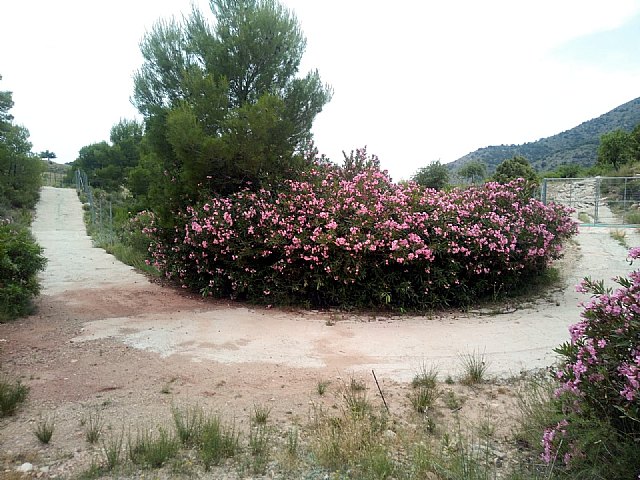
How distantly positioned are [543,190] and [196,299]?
33.5 feet

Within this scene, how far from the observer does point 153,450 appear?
2559 mm

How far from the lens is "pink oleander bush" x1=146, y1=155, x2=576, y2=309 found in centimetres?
641

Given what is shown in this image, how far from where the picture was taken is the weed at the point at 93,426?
2.81 meters

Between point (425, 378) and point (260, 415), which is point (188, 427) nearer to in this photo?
point (260, 415)

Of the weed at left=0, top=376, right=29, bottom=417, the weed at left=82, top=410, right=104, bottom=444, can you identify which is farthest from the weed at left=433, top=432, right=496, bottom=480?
the weed at left=0, top=376, right=29, bottom=417

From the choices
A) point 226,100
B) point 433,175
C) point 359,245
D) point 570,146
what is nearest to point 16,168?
point 433,175

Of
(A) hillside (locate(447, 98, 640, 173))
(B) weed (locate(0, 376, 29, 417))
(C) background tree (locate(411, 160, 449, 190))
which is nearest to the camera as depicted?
(B) weed (locate(0, 376, 29, 417))

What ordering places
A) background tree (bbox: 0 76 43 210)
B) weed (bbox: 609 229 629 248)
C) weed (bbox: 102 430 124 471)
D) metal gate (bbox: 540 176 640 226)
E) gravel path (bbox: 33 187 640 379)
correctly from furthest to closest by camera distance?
background tree (bbox: 0 76 43 210)
metal gate (bbox: 540 176 640 226)
weed (bbox: 609 229 629 248)
gravel path (bbox: 33 187 640 379)
weed (bbox: 102 430 124 471)

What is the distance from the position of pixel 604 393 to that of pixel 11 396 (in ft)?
11.6

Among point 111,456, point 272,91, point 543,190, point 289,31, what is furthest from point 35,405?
point 543,190

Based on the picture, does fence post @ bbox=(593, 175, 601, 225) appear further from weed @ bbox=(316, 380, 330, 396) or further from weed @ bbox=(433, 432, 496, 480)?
weed @ bbox=(433, 432, 496, 480)

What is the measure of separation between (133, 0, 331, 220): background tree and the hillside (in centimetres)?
4454

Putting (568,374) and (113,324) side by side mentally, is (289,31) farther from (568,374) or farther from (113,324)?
(568,374)

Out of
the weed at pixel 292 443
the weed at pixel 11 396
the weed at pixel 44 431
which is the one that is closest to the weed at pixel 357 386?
the weed at pixel 292 443
